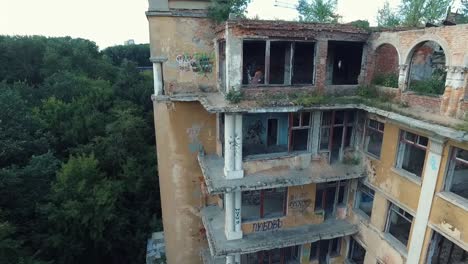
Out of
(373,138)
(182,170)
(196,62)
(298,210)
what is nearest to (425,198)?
(373,138)

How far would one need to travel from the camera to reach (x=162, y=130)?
14.2 m

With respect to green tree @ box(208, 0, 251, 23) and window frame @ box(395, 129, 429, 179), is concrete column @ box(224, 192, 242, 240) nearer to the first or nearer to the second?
window frame @ box(395, 129, 429, 179)

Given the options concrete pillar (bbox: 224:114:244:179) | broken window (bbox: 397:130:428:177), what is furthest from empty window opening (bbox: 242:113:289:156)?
broken window (bbox: 397:130:428:177)

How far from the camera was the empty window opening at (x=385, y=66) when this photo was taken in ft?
41.5

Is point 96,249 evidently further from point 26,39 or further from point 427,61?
point 26,39

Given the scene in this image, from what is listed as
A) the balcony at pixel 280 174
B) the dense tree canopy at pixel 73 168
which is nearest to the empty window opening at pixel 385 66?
the balcony at pixel 280 174

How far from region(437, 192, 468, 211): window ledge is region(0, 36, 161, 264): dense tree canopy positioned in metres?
17.8

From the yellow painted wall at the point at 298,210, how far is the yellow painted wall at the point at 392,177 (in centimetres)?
291

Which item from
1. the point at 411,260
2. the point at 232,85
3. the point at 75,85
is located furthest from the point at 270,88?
the point at 75,85

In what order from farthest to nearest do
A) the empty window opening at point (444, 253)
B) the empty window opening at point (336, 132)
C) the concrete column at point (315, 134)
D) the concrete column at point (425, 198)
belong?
1. the empty window opening at point (336, 132)
2. the concrete column at point (315, 134)
3. the empty window opening at point (444, 253)
4. the concrete column at point (425, 198)

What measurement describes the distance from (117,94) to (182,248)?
87.9ft

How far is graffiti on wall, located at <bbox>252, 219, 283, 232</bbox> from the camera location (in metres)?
13.0

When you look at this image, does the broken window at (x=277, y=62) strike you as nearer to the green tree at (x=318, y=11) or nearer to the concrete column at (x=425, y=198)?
the green tree at (x=318, y=11)

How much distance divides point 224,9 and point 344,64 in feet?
26.3
